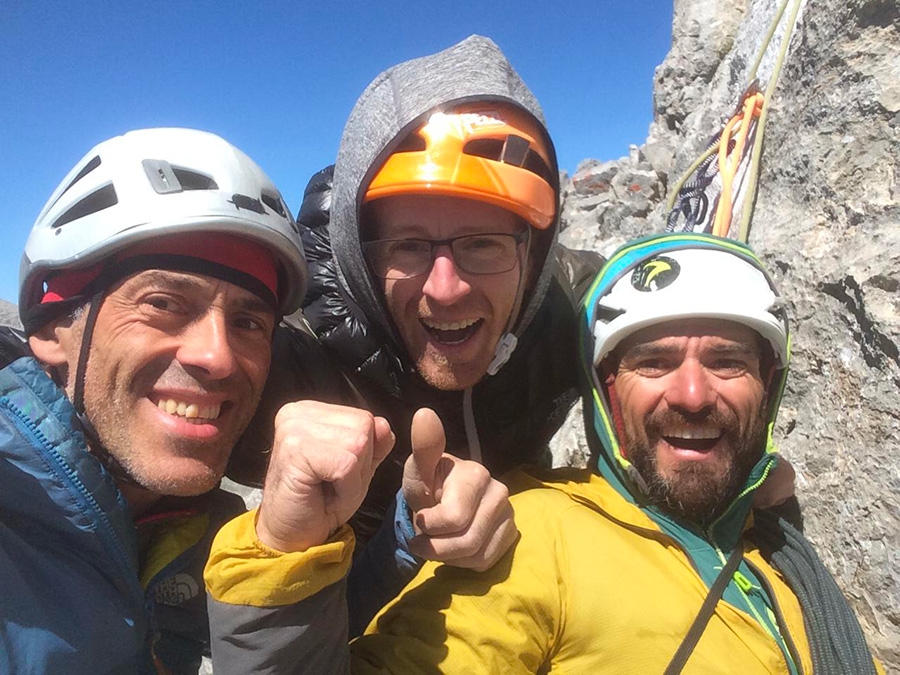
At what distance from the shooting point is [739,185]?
4.88 metres

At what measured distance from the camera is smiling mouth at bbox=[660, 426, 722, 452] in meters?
2.80

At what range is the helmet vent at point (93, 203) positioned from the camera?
2.62 meters

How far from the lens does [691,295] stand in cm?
284

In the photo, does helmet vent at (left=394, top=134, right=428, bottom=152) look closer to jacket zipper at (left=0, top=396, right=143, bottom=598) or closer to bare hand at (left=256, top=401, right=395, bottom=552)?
bare hand at (left=256, top=401, right=395, bottom=552)

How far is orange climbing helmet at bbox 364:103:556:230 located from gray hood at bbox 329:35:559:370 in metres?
0.06

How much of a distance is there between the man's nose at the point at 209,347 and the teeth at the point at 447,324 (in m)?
0.99

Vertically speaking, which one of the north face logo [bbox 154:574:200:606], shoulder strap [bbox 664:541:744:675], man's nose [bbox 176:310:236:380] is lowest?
the north face logo [bbox 154:574:200:606]

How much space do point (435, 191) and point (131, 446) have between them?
1.71 metres

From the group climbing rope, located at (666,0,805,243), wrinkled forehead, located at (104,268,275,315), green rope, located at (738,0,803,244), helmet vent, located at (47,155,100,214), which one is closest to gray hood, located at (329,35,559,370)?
wrinkled forehead, located at (104,268,275,315)

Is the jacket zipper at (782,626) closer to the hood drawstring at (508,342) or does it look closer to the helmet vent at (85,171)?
the hood drawstring at (508,342)

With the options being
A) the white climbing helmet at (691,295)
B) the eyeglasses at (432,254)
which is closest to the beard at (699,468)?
the white climbing helmet at (691,295)

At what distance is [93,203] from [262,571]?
2.04 metres

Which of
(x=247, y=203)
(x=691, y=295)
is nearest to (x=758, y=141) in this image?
(x=691, y=295)

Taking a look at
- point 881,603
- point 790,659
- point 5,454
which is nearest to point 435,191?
point 5,454
